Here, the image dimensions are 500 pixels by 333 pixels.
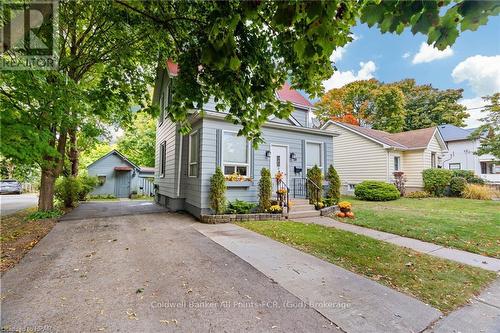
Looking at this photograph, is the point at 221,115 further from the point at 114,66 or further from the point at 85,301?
the point at 85,301

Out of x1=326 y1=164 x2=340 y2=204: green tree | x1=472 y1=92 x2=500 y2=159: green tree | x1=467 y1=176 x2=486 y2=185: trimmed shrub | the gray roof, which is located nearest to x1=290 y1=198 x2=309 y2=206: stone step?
x1=326 y1=164 x2=340 y2=204: green tree

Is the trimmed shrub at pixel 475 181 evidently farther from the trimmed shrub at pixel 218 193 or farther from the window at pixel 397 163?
the trimmed shrub at pixel 218 193

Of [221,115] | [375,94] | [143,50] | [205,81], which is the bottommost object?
[205,81]

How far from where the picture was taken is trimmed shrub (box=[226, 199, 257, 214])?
7.86m

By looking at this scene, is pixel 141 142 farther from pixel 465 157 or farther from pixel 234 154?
pixel 465 157

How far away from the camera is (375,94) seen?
91.1 ft

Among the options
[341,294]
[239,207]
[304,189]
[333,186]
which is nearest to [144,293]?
[341,294]

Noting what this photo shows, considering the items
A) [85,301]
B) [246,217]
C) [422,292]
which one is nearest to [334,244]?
[422,292]

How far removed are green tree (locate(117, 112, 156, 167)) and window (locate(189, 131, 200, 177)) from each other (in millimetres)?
18334

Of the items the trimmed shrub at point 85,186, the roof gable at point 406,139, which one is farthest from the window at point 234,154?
the roof gable at point 406,139

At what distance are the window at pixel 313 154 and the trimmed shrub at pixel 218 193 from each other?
4.50 metres

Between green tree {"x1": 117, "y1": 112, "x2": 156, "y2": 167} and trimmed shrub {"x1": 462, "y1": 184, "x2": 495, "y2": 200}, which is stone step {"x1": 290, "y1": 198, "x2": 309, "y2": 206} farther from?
green tree {"x1": 117, "y1": 112, "x2": 156, "y2": 167}

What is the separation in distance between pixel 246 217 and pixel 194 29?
220 inches

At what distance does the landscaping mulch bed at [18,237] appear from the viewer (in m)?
4.05
